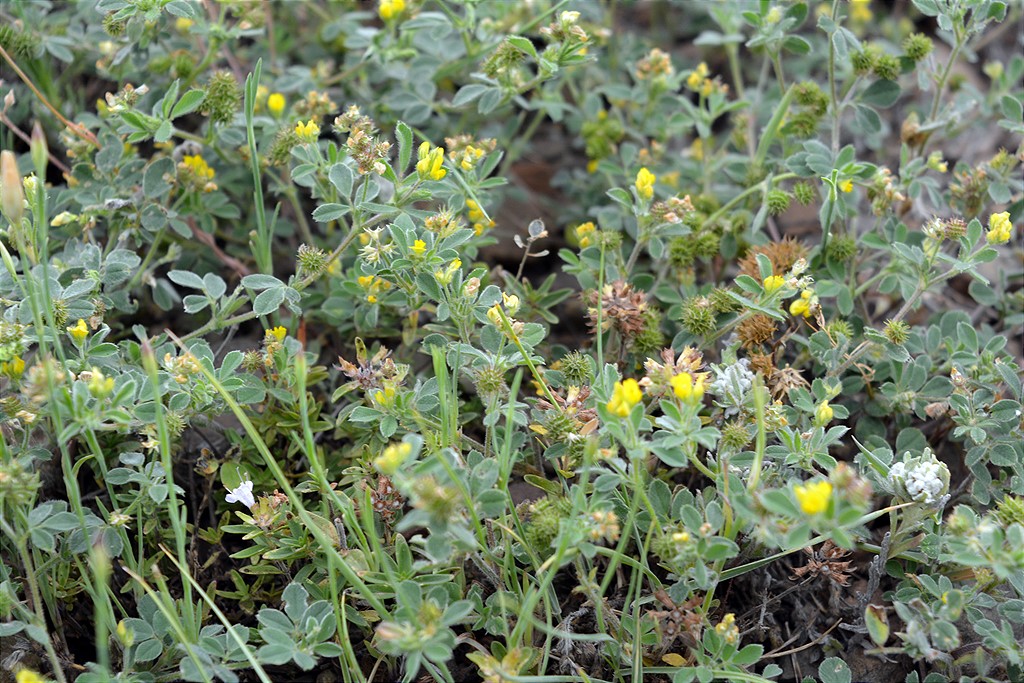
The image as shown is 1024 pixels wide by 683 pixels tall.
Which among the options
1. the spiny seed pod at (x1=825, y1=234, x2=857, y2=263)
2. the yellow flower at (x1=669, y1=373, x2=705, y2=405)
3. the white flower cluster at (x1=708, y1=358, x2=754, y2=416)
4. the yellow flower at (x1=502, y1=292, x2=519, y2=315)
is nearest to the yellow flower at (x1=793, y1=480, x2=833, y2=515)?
the yellow flower at (x1=669, y1=373, x2=705, y2=405)

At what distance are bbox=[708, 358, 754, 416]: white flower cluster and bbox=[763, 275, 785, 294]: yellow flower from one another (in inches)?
7.6

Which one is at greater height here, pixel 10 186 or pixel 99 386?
pixel 10 186

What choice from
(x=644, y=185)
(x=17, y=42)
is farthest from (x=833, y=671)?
(x=17, y=42)

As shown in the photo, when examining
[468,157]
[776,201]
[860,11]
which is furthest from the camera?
[860,11]

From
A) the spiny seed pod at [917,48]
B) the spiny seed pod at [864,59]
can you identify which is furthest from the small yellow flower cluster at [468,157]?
the spiny seed pod at [917,48]

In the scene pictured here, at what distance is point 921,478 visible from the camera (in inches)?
75.4

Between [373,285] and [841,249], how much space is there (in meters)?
1.31

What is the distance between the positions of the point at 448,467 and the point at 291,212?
1737 millimetres

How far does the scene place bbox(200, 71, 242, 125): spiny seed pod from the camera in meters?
2.53

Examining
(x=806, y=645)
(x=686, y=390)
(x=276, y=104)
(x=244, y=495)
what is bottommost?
(x=806, y=645)

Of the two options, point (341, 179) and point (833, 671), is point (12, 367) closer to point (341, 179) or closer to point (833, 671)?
point (341, 179)

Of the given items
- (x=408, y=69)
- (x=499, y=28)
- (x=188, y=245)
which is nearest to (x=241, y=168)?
(x=188, y=245)

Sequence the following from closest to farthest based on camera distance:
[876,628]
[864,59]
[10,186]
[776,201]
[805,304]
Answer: [10,186] → [876,628] → [805,304] → [776,201] → [864,59]

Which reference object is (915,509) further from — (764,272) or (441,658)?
(441,658)
